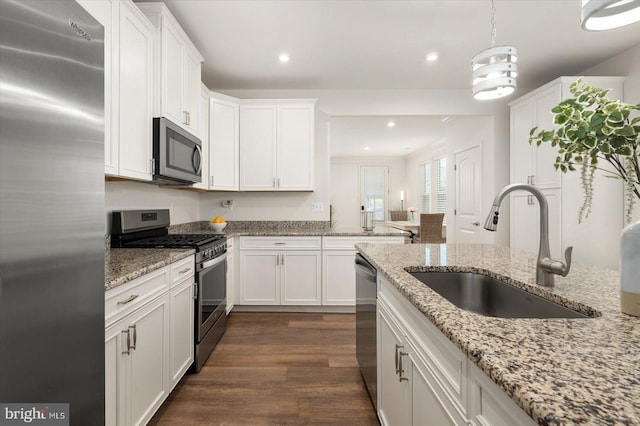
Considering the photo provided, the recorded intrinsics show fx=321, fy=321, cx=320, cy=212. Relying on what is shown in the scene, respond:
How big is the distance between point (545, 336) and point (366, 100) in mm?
3815

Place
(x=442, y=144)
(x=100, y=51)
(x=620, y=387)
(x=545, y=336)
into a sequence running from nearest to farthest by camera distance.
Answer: (x=620, y=387) → (x=545, y=336) → (x=100, y=51) → (x=442, y=144)

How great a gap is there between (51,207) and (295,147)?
3.08m

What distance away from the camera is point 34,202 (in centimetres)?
74

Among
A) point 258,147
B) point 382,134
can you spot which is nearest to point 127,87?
point 258,147

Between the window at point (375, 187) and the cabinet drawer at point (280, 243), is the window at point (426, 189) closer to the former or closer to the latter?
the window at point (375, 187)

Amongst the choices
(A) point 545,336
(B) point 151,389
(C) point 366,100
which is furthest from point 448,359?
(C) point 366,100

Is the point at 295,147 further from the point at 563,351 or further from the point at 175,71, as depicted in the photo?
the point at 563,351

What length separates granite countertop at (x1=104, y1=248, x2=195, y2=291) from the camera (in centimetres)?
135

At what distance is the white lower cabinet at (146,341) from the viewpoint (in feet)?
4.36

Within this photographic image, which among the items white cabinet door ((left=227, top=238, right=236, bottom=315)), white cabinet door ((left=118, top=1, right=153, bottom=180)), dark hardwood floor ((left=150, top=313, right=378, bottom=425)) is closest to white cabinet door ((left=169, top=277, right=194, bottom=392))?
dark hardwood floor ((left=150, top=313, right=378, bottom=425))

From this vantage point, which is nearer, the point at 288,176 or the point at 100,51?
the point at 100,51

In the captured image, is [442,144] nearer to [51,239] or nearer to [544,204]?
Answer: [544,204]

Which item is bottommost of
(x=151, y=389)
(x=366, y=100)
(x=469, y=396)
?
(x=151, y=389)

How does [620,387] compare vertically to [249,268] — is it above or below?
above
